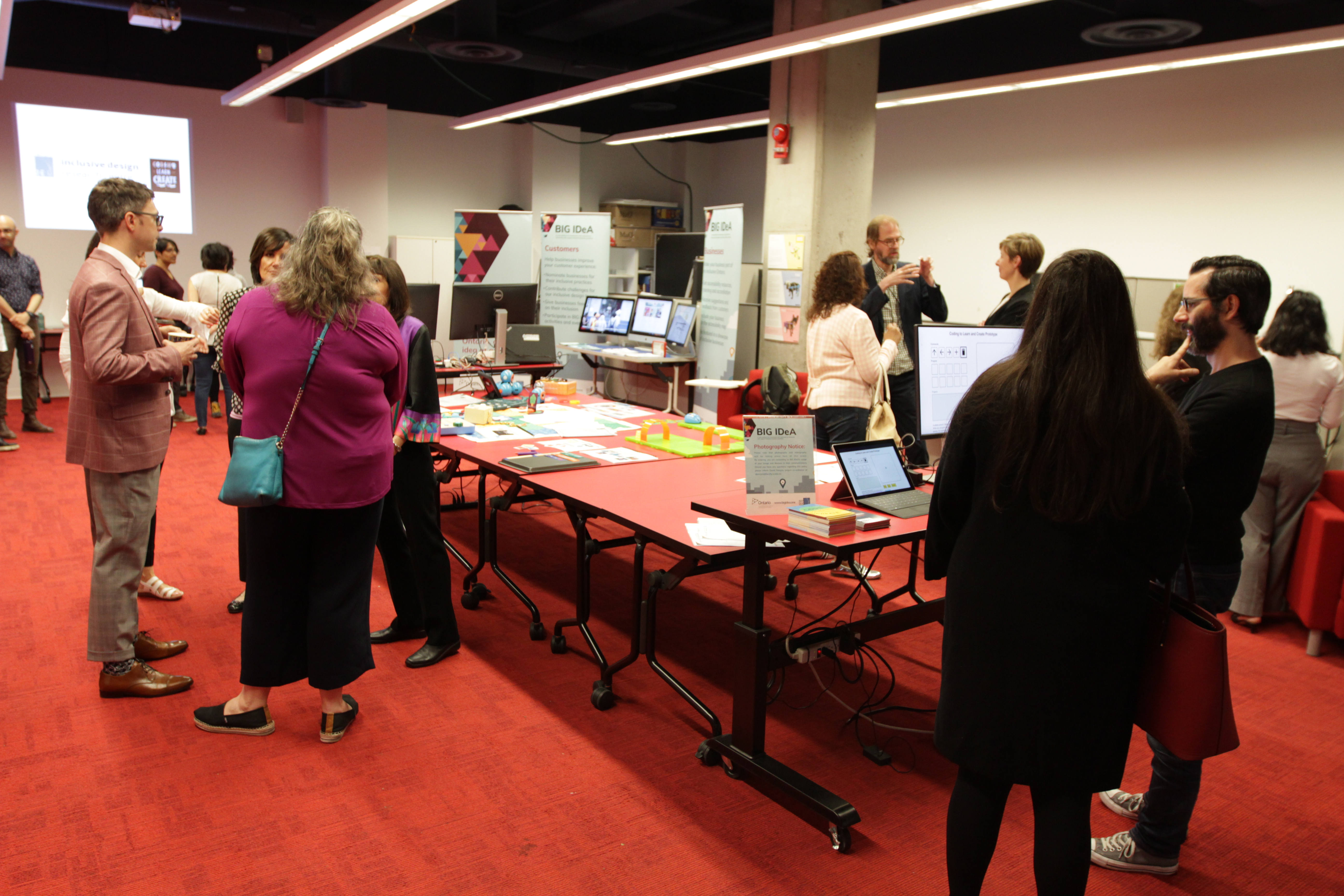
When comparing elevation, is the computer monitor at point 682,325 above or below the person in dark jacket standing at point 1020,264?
below

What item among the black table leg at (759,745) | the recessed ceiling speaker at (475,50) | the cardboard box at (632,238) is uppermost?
the recessed ceiling speaker at (475,50)

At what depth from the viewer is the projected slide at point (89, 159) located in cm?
881

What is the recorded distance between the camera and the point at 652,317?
848 cm

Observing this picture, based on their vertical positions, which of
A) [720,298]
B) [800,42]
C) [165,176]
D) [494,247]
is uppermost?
[800,42]

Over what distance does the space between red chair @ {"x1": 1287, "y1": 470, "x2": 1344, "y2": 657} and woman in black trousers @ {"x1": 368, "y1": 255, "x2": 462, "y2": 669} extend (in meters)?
3.49

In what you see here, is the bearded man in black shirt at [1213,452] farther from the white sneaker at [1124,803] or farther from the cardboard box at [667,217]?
the cardboard box at [667,217]

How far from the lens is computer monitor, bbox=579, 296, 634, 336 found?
8.77m

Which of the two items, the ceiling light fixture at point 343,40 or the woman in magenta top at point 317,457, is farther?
the ceiling light fixture at point 343,40

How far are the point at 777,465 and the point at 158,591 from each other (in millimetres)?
2922

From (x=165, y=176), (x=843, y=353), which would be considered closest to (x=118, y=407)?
(x=843, y=353)

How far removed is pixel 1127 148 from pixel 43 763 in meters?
7.91

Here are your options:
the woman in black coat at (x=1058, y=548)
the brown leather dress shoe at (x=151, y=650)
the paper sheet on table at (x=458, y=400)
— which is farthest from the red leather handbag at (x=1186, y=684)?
the paper sheet on table at (x=458, y=400)

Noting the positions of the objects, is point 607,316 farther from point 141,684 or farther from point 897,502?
point 897,502

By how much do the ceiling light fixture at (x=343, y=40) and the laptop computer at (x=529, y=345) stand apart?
1.84m
